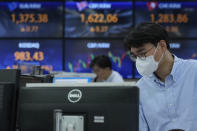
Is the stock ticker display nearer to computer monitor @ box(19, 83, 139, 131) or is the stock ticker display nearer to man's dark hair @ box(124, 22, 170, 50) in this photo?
man's dark hair @ box(124, 22, 170, 50)

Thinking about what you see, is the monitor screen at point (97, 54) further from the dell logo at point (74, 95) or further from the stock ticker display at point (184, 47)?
the dell logo at point (74, 95)

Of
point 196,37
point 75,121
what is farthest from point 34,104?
point 196,37

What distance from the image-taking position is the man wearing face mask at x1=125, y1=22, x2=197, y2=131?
1.75m

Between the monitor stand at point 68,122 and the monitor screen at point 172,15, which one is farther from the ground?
the monitor screen at point 172,15

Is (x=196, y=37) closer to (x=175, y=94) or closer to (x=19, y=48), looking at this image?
(x=19, y=48)

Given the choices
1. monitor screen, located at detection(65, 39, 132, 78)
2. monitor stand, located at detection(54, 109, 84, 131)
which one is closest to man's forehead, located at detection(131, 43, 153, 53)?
monitor stand, located at detection(54, 109, 84, 131)

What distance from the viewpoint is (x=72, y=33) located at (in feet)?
14.5

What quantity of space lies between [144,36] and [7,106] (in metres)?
0.79

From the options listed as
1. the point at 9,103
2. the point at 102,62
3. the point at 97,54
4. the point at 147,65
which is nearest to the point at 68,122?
the point at 9,103

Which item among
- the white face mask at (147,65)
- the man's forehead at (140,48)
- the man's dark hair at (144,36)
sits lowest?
the white face mask at (147,65)

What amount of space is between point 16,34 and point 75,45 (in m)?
0.80

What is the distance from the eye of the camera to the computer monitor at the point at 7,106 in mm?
1355

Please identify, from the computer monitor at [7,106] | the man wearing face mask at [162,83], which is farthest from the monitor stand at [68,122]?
the man wearing face mask at [162,83]

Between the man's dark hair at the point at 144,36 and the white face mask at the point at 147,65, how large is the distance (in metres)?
0.09
